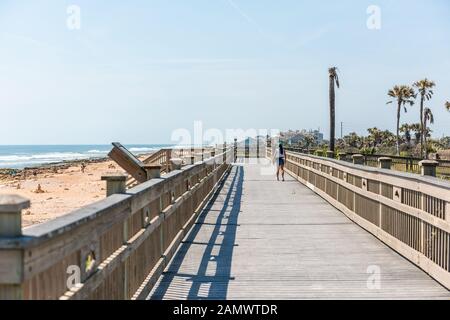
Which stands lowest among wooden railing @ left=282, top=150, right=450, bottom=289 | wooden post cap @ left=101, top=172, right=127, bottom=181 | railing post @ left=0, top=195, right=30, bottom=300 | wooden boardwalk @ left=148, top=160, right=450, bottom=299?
wooden boardwalk @ left=148, top=160, right=450, bottom=299

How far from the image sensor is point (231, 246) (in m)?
9.57

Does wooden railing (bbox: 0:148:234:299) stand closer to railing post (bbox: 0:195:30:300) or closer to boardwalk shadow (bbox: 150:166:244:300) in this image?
railing post (bbox: 0:195:30:300)

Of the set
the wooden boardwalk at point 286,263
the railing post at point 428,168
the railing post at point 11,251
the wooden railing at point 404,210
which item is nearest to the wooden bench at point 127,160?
the wooden boardwalk at point 286,263

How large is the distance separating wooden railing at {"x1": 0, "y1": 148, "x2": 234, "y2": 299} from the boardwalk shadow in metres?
0.18

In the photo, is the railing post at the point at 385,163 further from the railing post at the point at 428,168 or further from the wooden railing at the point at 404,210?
the railing post at the point at 428,168

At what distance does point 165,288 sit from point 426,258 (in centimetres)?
328

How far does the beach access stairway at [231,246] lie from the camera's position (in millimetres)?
3623

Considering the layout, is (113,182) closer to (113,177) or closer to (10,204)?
(113,177)

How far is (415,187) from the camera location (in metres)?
7.84

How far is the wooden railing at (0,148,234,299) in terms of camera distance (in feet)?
10.1

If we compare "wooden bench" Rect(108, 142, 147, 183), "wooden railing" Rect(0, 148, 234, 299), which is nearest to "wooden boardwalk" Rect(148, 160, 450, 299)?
"wooden railing" Rect(0, 148, 234, 299)

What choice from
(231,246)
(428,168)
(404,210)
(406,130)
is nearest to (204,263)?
(231,246)
